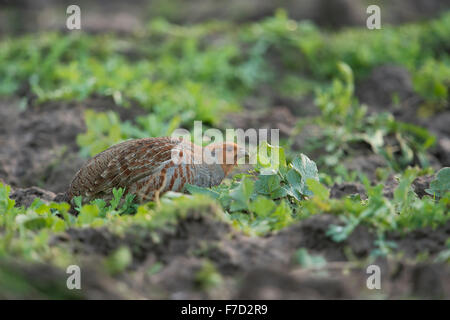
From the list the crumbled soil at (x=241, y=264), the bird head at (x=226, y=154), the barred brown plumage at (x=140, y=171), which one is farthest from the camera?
the bird head at (x=226, y=154)

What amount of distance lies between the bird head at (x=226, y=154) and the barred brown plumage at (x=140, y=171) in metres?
0.27

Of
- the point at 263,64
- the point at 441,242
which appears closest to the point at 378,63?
the point at 263,64

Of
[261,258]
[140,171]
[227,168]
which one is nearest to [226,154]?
[227,168]

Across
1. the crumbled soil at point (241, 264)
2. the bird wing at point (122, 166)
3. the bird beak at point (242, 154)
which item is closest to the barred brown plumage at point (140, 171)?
the bird wing at point (122, 166)

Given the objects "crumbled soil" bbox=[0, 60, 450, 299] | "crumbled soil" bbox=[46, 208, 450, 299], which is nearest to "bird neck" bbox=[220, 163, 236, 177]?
"crumbled soil" bbox=[0, 60, 450, 299]

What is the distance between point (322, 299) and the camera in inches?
99.6

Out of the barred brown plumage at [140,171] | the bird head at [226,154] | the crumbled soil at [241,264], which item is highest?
the bird head at [226,154]

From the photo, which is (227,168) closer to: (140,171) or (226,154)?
(226,154)

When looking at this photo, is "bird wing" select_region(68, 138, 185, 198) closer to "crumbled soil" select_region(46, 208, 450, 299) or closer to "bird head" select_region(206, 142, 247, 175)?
"bird head" select_region(206, 142, 247, 175)

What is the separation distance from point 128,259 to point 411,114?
207 inches

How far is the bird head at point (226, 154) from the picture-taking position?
4.51 metres

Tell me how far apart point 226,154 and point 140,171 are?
779mm

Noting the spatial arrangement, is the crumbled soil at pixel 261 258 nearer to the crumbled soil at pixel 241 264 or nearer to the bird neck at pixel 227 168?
the crumbled soil at pixel 241 264
